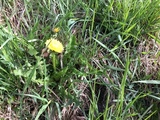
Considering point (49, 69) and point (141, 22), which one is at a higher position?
point (141, 22)

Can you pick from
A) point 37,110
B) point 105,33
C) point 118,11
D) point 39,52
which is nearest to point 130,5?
point 118,11

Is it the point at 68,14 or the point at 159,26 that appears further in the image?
the point at 159,26

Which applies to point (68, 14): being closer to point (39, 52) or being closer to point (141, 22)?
point (39, 52)
